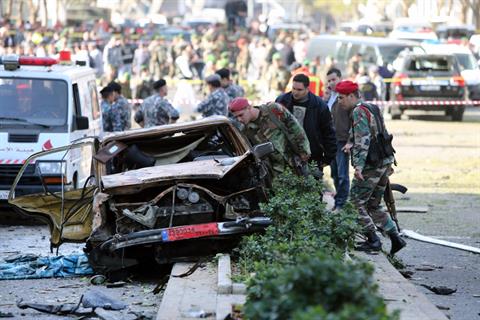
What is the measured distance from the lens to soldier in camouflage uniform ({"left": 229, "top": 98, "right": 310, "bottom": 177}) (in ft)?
39.5

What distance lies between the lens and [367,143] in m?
11.5

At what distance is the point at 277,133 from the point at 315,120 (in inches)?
46.1

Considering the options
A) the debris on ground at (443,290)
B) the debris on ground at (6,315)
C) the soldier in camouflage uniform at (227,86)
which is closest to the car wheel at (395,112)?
the soldier in camouflage uniform at (227,86)

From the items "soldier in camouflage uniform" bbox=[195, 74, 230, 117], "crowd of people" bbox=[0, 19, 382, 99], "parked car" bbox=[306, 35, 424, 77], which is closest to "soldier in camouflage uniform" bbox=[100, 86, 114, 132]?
"soldier in camouflage uniform" bbox=[195, 74, 230, 117]

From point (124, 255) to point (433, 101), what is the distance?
940 inches

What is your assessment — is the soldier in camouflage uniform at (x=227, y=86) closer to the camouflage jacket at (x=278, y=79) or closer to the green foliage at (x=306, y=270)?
the green foliage at (x=306, y=270)

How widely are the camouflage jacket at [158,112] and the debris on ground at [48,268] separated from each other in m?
5.73

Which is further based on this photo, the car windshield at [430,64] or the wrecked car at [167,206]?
the car windshield at [430,64]

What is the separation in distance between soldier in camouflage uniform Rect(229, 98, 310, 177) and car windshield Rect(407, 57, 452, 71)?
22622 millimetres

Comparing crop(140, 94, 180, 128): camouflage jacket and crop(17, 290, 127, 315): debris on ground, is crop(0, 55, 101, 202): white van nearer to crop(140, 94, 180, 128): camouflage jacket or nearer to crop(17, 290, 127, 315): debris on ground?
crop(140, 94, 180, 128): camouflage jacket

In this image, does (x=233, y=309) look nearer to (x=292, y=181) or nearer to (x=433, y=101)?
(x=292, y=181)

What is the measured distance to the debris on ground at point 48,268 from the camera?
1135 cm

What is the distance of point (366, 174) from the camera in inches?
461

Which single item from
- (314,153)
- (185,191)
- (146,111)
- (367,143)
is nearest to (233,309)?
A: (185,191)
